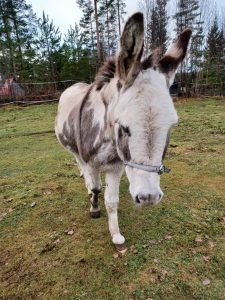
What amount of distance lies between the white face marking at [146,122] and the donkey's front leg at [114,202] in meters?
0.91

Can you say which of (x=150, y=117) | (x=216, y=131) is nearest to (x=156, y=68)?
(x=150, y=117)

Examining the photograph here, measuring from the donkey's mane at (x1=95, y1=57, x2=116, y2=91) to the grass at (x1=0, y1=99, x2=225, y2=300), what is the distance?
1754 millimetres

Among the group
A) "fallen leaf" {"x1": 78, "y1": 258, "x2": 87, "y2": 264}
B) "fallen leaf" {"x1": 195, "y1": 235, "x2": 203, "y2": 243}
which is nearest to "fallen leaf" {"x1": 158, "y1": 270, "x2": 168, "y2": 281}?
"fallen leaf" {"x1": 195, "y1": 235, "x2": 203, "y2": 243}

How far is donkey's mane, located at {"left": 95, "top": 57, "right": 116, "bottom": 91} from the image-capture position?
2.14 meters

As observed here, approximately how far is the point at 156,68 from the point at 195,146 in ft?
16.2

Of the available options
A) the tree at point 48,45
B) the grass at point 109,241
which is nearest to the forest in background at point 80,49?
the tree at point 48,45

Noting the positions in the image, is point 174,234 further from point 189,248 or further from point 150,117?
point 150,117

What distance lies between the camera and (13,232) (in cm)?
325

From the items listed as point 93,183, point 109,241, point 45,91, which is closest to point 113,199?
point 93,183

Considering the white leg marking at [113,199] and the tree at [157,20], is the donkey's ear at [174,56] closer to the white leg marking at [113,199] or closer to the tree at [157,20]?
the white leg marking at [113,199]

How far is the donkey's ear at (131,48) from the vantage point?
5.18ft

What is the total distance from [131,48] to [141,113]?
0.43 m

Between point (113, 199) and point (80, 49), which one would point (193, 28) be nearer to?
point (80, 49)

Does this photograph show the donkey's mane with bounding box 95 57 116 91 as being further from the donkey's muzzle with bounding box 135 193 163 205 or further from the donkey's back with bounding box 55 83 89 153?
the donkey's muzzle with bounding box 135 193 163 205
